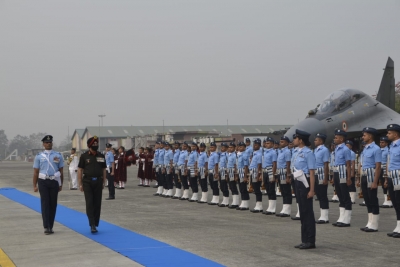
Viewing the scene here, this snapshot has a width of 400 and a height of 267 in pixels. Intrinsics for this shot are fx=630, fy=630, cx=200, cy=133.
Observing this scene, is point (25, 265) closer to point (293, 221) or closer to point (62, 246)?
point (62, 246)

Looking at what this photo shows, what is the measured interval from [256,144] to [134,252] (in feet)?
25.5

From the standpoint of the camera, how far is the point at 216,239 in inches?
441

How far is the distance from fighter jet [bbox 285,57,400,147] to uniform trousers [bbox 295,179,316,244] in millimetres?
13121

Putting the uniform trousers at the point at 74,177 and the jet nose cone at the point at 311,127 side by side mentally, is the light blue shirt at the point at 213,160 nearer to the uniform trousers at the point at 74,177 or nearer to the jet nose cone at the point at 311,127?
the jet nose cone at the point at 311,127

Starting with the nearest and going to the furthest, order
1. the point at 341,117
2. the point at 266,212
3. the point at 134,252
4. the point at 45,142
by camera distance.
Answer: the point at 134,252 → the point at 45,142 → the point at 266,212 → the point at 341,117

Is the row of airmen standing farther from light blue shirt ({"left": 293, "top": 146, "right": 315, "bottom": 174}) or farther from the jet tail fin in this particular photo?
the jet tail fin

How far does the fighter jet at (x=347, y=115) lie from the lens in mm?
A: 23922

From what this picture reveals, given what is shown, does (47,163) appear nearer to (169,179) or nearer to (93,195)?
(93,195)

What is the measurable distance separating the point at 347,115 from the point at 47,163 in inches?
579

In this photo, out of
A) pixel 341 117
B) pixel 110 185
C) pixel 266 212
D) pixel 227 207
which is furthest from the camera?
pixel 341 117

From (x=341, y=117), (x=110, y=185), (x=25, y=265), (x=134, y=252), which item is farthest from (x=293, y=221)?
(x=341, y=117)

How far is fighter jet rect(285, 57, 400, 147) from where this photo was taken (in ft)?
78.5

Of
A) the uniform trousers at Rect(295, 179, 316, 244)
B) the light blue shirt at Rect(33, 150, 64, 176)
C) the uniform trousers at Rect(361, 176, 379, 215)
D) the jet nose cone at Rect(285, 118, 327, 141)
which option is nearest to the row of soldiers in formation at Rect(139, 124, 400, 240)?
the uniform trousers at Rect(361, 176, 379, 215)

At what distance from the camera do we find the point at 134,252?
9898 mm
